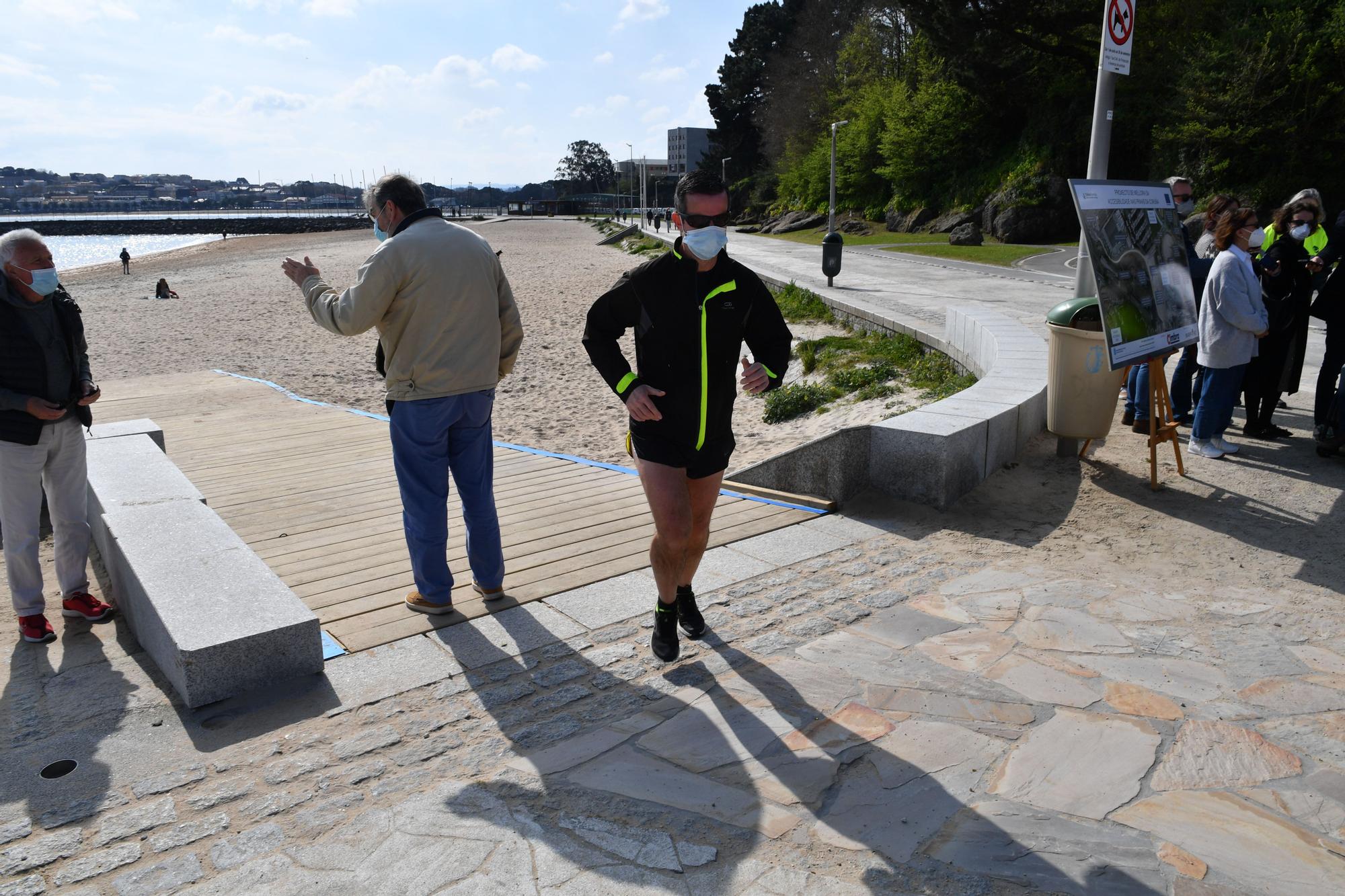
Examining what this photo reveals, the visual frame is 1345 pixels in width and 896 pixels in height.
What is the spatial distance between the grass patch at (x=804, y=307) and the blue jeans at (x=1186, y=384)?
7.53 m

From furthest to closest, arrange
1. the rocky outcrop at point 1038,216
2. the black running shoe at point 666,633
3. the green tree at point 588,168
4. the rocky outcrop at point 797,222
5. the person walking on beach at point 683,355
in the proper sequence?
1. the green tree at point 588,168
2. the rocky outcrop at point 797,222
3. the rocky outcrop at point 1038,216
4. the black running shoe at point 666,633
5. the person walking on beach at point 683,355

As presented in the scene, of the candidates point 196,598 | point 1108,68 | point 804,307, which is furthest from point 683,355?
point 804,307

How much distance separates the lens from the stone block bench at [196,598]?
3514mm

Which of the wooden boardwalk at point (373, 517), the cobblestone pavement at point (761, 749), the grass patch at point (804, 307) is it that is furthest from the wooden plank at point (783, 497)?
the grass patch at point (804, 307)

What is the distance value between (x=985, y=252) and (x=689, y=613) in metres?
29.5

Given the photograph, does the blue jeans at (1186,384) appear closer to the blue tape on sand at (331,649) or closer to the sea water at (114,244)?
the blue tape on sand at (331,649)

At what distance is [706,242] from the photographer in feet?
11.6

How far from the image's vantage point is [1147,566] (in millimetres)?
4887

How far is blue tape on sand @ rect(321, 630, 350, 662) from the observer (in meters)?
3.90

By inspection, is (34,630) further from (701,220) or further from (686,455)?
(701,220)

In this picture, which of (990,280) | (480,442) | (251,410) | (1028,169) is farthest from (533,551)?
(1028,169)

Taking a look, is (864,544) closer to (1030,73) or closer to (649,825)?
(649,825)

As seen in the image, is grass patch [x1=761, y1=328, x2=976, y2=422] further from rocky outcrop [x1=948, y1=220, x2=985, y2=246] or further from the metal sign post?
rocky outcrop [x1=948, y1=220, x2=985, y2=246]

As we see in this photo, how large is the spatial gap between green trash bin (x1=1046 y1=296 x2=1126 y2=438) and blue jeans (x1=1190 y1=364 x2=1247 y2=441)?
0.67 meters
